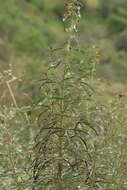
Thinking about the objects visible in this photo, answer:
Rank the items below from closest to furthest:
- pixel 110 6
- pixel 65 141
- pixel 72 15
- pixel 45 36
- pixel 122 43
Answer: pixel 72 15, pixel 65 141, pixel 45 36, pixel 122 43, pixel 110 6

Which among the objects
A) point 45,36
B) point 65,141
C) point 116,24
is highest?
point 116,24

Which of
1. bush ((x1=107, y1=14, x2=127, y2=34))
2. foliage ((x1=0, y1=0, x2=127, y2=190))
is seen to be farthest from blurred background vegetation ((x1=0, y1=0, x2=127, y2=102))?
foliage ((x1=0, y1=0, x2=127, y2=190))

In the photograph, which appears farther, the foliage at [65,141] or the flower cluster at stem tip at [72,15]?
the foliage at [65,141]

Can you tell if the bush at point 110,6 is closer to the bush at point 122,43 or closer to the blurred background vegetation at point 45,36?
the blurred background vegetation at point 45,36

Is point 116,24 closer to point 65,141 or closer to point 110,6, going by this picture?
point 110,6

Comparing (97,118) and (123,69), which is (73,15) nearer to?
(97,118)

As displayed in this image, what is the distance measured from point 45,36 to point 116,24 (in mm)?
7643

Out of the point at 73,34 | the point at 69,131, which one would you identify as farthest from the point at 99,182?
the point at 73,34

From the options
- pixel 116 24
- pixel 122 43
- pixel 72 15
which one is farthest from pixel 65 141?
pixel 116 24

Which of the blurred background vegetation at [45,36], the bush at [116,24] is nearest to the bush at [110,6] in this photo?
the blurred background vegetation at [45,36]

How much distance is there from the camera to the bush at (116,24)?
30.3m

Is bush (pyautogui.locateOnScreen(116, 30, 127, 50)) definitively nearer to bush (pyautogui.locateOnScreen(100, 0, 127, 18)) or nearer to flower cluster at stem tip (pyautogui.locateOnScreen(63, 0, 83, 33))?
bush (pyautogui.locateOnScreen(100, 0, 127, 18))

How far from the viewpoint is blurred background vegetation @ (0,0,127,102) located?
11.3m

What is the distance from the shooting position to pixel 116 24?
1232 inches
